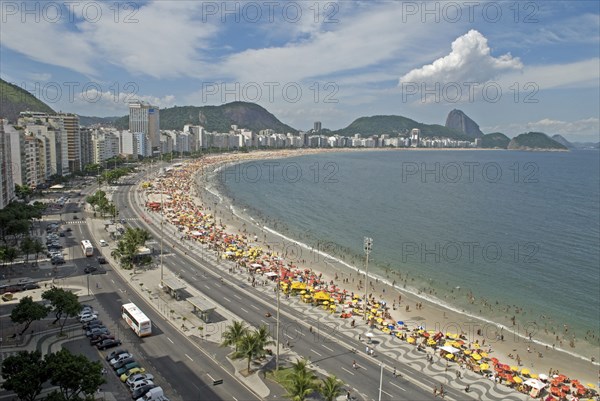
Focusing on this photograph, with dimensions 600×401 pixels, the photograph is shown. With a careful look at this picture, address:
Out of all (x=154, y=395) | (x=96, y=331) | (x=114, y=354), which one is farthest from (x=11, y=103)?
(x=154, y=395)

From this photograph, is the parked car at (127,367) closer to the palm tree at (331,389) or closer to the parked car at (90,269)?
the palm tree at (331,389)

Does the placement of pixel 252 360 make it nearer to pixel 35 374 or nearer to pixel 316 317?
pixel 316 317

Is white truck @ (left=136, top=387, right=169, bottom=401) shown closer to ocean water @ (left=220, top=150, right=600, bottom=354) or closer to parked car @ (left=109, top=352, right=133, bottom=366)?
parked car @ (left=109, top=352, right=133, bottom=366)

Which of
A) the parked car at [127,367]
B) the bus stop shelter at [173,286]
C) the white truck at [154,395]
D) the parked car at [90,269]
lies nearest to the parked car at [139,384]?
the white truck at [154,395]

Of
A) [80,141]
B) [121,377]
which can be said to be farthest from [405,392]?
[80,141]

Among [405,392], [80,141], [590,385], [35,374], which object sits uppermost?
[80,141]

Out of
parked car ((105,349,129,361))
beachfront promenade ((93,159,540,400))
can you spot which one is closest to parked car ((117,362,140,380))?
parked car ((105,349,129,361))

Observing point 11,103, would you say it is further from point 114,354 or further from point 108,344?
point 114,354
